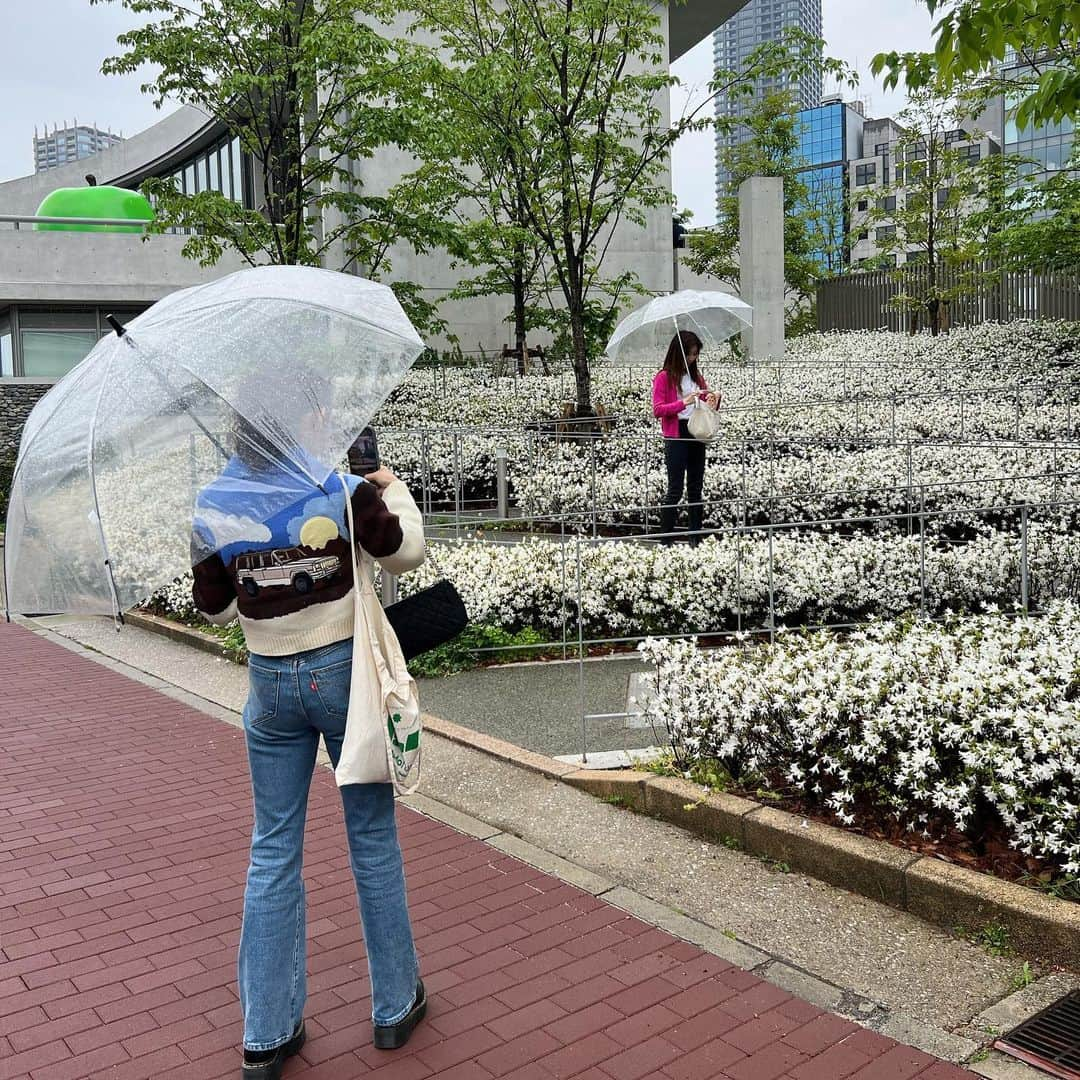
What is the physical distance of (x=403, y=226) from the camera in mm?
18109

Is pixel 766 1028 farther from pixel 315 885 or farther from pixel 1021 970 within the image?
pixel 315 885

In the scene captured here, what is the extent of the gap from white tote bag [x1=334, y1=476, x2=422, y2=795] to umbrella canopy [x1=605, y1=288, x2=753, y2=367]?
9.01 meters

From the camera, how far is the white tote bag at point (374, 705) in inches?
123

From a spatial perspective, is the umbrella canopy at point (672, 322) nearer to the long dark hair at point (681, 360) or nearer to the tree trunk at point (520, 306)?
the long dark hair at point (681, 360)

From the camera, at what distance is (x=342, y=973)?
3.94 m

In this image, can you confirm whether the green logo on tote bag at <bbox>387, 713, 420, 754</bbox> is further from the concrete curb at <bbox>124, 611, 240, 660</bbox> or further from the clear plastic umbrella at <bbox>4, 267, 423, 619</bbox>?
the concrete curb at <bbox>124, 611, 240, 660</bbox>

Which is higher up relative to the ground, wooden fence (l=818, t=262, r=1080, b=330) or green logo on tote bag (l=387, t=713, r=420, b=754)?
wooden fence (l=818, t=262, r=1080, b=330)

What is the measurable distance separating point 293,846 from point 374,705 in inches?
20.5

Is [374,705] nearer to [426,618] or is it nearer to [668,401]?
[426,618]

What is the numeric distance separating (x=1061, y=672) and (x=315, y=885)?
3183 mm

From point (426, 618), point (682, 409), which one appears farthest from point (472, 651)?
point (426, 618)

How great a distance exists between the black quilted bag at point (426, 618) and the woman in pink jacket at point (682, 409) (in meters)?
6.90

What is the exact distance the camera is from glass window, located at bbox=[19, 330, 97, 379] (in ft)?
86.8

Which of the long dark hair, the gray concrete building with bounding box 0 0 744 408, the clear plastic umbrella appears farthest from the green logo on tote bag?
the gray concrete building with bounding box 0 0 744 408
